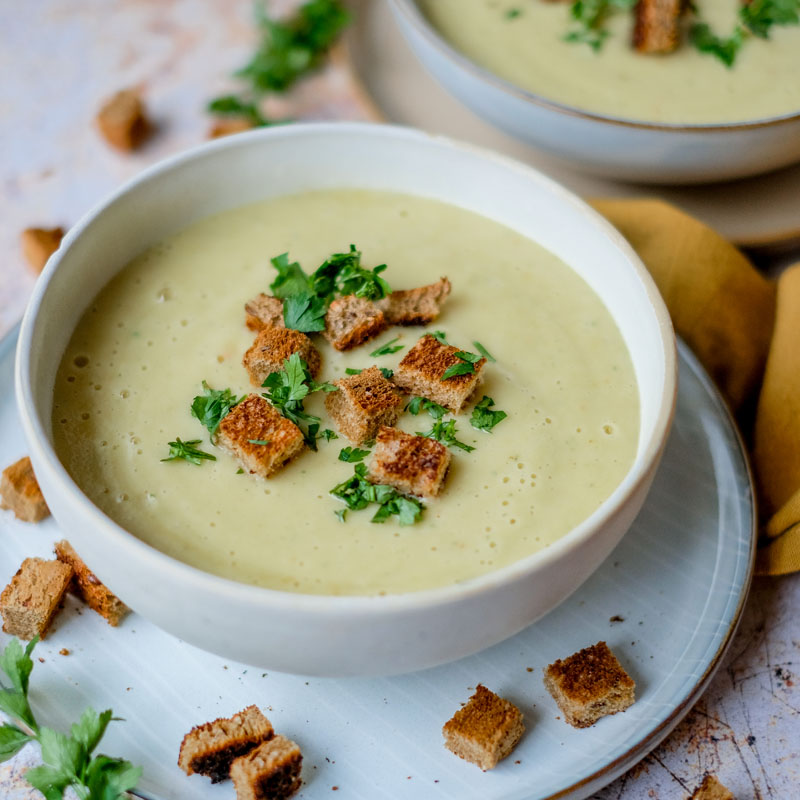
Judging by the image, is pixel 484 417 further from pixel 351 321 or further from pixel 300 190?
pixel 300 190

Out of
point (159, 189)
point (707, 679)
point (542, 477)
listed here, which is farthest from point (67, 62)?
point (707, 679)

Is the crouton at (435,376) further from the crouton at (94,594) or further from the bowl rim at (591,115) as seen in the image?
the bowl rim at (591,115)

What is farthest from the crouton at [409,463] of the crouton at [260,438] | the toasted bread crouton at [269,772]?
the toasted bread crouton at [269,772]

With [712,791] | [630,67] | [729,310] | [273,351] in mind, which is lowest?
[712,791]

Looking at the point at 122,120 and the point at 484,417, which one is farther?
the point at 122,120

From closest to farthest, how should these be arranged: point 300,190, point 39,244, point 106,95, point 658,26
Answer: point 300,190, point 39,244, point 658,26, point 106,95


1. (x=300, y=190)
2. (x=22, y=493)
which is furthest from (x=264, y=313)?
(x=22, y=493)

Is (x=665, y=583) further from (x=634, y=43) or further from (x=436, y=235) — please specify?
(x=634, y=43)
